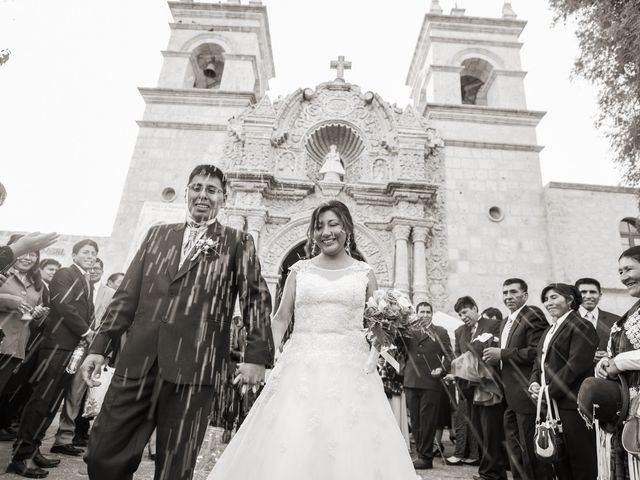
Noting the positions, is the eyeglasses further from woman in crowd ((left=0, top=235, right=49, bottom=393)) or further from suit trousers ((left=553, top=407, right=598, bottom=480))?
suit trousers ((left=553, top=407, right=598, bottom=480))

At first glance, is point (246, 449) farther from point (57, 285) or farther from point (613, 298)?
point (613, 298)

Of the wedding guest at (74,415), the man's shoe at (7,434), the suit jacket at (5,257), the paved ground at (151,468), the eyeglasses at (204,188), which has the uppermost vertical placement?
the eyeglasses at (204,188)

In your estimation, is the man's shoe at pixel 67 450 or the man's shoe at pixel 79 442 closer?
the man's shoe at pixel 67 450

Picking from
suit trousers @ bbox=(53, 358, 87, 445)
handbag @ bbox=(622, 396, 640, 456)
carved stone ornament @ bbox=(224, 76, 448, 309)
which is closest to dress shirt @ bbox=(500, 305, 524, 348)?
handbag @ bbox=(622, 396, 640, 456)

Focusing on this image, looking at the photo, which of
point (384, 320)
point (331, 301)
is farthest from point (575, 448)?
point (331, 301)

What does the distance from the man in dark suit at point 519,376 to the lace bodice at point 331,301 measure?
242 centimetres

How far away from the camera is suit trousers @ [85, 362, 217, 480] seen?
2.35 m

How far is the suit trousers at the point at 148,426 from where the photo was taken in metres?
2.35

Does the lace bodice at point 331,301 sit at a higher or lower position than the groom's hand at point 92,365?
higher

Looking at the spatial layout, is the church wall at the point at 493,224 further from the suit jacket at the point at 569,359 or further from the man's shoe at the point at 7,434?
the man's shoe at the point at 7,434

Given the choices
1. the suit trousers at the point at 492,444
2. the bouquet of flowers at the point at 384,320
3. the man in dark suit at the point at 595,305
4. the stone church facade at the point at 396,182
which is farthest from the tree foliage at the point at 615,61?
the bouquet of flowers at the point at 384,320

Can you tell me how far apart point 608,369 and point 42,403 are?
4990 millimetres

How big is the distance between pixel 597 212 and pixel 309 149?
8.45 metres

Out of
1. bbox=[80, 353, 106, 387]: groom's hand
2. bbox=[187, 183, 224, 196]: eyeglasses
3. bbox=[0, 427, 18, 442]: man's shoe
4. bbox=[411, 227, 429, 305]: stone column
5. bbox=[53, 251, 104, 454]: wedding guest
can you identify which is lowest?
bbox=[0, 427, 18, 442]: man's shoe
